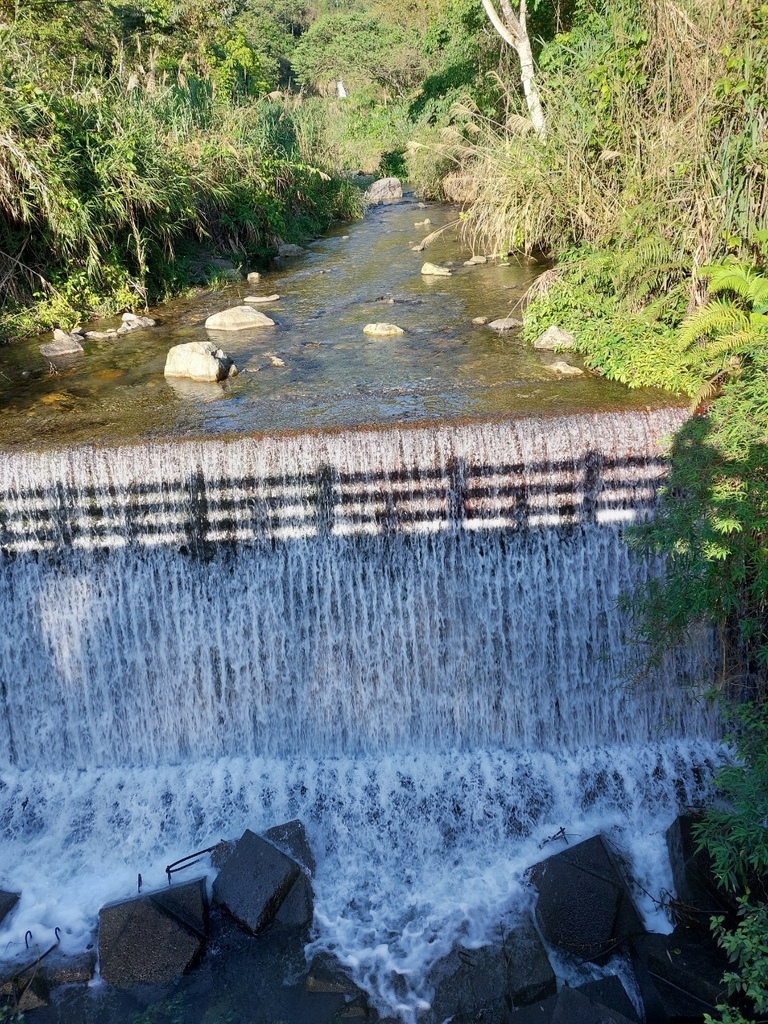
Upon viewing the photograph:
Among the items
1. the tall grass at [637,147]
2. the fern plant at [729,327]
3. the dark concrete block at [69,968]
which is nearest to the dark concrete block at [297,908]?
the dark concrete block at [69,968]

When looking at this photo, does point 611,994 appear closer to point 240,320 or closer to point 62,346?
point 240,320

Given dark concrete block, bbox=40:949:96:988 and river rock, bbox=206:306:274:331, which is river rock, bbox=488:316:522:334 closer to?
river rock, bbox=206:306:274:331

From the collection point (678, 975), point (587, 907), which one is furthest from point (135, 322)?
point (678, 975)

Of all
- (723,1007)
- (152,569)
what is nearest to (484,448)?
(152,569)

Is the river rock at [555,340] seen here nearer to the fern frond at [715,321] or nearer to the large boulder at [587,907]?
the fern frond at [715,321]

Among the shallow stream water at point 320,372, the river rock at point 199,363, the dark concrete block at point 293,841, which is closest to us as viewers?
the dark concrete block at point 293,841

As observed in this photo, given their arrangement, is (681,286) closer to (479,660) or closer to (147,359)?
(479,660)

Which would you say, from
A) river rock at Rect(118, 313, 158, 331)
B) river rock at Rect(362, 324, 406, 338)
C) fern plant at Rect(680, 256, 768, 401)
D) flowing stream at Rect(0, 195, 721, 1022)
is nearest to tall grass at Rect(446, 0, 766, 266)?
fern plant at Rect(680, 256, 768, 401)
